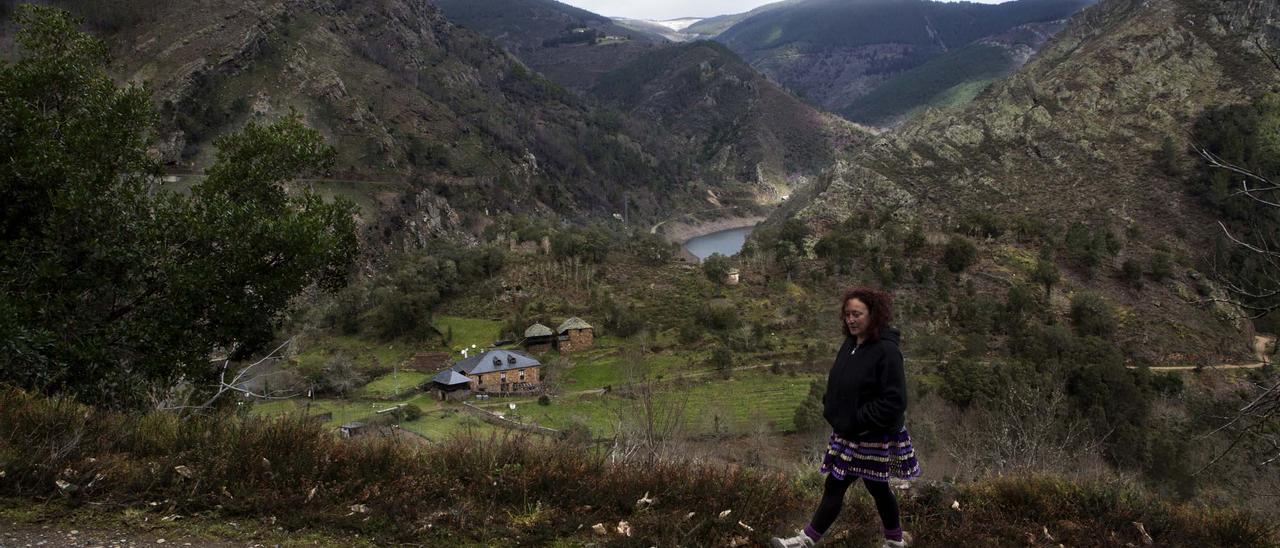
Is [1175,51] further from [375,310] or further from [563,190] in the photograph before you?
[563,190]

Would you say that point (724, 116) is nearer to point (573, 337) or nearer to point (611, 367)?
point (573, 337)

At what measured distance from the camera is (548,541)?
3.84 meters

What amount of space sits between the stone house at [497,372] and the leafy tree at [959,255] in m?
22.2

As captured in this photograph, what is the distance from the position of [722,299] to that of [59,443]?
106 feet

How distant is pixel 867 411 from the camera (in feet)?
11.1

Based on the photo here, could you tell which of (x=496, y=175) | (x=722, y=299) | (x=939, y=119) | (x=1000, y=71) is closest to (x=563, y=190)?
(x=496, y=175)

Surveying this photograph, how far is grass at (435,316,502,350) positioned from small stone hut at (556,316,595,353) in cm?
414

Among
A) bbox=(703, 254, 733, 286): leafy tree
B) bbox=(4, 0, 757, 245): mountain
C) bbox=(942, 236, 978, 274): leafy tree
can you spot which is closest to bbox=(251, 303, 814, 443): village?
bbox=(703, 254, 733, 286): leafy tree

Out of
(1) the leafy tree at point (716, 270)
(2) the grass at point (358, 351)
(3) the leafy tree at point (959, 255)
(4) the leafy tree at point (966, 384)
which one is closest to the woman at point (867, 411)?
(4) the leafy tree at point (966, 384)

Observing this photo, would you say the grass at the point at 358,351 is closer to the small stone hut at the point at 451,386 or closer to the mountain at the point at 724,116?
the small stone hut at the point at 451,386

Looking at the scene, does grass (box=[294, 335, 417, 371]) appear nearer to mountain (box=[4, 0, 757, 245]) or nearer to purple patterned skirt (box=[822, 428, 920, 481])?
mountain (box=[4, 0, 757, 245])

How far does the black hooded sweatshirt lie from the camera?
132 inches

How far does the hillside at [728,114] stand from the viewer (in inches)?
5522

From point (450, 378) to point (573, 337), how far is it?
6429mm
